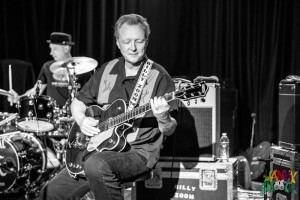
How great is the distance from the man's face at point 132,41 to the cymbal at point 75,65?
2.30 metres

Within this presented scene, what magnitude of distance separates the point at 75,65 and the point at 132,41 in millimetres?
2524

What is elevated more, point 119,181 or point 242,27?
point 242,27

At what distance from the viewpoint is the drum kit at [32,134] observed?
4930 millimetres

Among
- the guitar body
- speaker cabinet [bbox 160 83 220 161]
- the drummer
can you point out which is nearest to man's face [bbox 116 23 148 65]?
the guitar body

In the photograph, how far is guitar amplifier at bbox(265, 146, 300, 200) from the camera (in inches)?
150

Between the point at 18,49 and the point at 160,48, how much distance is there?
237 cm

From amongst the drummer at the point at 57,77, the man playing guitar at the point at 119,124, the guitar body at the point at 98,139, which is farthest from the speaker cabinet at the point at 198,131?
the drummer at the point at 57,77

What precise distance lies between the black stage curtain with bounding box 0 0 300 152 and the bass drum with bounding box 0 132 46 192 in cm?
193

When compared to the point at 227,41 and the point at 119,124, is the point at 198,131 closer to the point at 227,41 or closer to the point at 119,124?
the point at 119,124

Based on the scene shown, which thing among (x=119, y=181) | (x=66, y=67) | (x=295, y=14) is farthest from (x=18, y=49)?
(x=119, y=181)

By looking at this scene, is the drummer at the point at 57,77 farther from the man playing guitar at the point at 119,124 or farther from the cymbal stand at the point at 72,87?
the man playing guitar at the point at 119,124

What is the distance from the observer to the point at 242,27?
6.03m

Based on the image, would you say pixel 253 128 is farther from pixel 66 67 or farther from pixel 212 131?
pixel 66 67

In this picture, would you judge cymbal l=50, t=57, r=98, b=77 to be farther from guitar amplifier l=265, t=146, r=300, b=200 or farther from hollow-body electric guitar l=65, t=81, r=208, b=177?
guitar amplifier l=265, t=146, r=300, b=200
